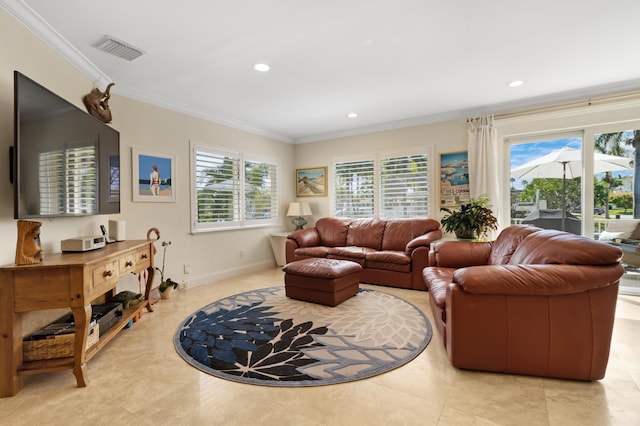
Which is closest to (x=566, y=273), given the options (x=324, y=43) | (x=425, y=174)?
(x=324, y=43)

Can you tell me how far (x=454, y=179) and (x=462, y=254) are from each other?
1.84 meters

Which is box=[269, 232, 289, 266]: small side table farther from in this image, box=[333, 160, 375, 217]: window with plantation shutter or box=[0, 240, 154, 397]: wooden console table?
box=[0, 240, 154, 397]: wooden console table

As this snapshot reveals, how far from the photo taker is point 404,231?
4.57 meters

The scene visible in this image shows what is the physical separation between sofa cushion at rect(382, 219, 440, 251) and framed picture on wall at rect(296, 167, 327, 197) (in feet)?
5.35

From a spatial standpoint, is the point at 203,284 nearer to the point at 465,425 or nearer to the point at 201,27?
the point at 201,27

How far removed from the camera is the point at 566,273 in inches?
67.4

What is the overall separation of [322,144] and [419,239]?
281cm

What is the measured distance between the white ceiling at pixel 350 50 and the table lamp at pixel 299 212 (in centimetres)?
200

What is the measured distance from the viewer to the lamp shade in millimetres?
5613

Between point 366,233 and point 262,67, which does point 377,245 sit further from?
point 262,67

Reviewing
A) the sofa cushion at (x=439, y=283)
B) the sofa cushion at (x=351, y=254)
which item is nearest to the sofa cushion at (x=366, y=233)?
the sofa cushion at (x=351, y=254)

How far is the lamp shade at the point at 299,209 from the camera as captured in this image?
5.61 m

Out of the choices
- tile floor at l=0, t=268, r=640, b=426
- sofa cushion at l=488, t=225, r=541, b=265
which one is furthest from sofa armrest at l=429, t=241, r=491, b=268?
tile floor at l=0, t=268, r=640, b=426

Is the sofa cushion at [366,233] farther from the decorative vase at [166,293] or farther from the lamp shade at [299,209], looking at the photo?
the decorative vase at [166,293]
